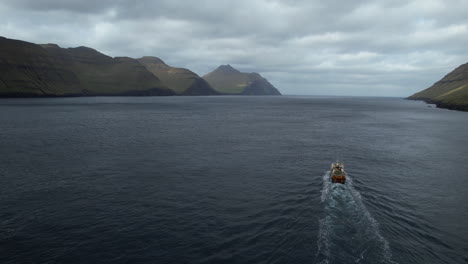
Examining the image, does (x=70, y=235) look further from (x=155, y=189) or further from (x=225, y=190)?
(x=225, y=190)

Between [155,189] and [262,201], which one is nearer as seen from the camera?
[262,201]

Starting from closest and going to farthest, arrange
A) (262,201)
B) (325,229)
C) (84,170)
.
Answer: (325,229) → (262,201) → (84,170)

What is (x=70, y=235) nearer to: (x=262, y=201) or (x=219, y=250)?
(x=219, y=250)

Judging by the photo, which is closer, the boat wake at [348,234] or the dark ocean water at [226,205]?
the boat wake at [348,234]

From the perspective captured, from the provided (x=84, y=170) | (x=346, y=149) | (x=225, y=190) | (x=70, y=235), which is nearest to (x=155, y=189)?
(x=225, y=190)

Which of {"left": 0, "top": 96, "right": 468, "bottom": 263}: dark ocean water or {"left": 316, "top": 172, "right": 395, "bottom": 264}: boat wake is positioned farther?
{"left": 0, "top": 96, "right": 468, "bottom": 263}: dark ocean water

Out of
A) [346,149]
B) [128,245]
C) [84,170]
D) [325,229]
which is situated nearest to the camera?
[128,245]

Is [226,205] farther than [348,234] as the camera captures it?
Yes
